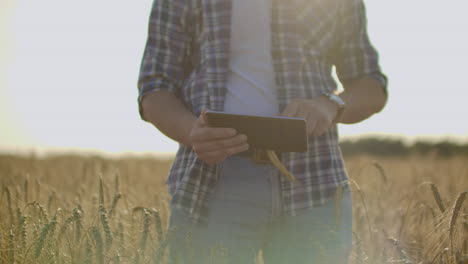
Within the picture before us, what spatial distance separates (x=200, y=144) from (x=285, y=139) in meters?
0.25

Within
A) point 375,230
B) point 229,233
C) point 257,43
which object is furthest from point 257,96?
point 375,230

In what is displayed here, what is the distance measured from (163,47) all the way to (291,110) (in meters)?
0.57

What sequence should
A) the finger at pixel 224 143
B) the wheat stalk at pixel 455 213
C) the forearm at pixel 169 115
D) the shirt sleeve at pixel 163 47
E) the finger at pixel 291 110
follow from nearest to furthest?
the wheat stalk at pixel 455 213 < the finger at pixel 224 143 < the finger at pixel 291 110 < the forearm at pixel 169 115 < the shirt sleeve at pixel 163 47

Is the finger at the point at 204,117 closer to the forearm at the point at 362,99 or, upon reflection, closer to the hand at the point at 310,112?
the hand at the point at 310,112

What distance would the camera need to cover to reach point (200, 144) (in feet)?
5.31

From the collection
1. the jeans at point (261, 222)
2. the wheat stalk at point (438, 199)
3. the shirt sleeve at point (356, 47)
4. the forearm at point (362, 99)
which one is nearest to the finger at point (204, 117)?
the jeans at point (261, 222)

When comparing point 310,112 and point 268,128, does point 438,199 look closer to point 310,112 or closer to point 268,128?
point 310,112

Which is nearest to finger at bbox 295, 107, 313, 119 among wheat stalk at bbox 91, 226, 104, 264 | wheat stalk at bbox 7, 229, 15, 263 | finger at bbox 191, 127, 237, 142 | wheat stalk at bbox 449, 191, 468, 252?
finger at bbox 191, 127, 237, 142

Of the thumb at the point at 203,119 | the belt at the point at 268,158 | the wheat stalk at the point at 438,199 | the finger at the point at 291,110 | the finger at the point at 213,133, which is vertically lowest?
the wheat stalk at the point at 438,199

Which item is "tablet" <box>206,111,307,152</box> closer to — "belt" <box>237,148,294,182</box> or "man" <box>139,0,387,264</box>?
"belt" <box>237,148,294,182</box>

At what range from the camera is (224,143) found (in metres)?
1.58

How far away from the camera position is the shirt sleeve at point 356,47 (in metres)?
2.01

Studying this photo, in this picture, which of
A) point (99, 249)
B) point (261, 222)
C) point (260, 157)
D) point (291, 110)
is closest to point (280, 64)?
point (291, 110)

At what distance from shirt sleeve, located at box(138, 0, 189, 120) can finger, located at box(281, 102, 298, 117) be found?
1.60ft
